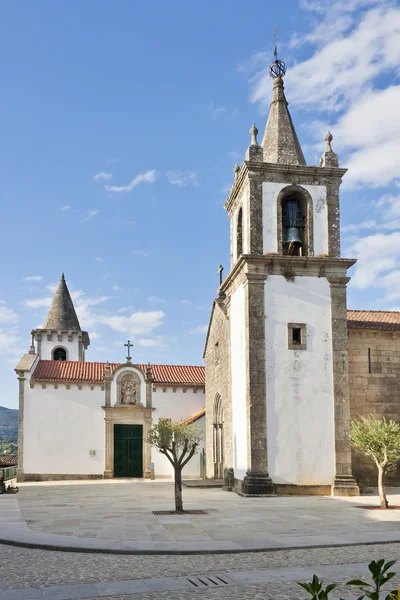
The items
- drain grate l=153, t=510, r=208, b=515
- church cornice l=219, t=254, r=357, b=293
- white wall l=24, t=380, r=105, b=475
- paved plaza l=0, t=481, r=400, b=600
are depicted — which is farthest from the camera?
white wall l=24, t=380, r=105, b=475

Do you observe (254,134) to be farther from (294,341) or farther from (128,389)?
(128,389)

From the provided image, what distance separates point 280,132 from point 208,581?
1748 centimetres

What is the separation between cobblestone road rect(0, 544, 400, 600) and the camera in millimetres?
7617

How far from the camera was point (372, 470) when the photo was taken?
21.4 meters

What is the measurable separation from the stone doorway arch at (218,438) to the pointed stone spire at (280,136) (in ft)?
32.2

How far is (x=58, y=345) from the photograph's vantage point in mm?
43938

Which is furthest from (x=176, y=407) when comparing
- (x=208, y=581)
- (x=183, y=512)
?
(x=208, y=581)

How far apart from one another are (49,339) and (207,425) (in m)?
19.3

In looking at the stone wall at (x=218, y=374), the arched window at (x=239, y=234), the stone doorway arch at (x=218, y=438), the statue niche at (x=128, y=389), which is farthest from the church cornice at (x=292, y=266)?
the statue niche at (x=128, y=389)

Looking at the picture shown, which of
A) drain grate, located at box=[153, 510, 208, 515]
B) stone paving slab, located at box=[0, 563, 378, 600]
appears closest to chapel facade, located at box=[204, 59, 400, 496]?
drain grate, located at box=[153, 510, 208, 515]

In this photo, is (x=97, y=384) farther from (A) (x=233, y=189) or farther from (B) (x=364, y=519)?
(B) (x=364, y=519)

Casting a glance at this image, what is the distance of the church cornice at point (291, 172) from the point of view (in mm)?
21188

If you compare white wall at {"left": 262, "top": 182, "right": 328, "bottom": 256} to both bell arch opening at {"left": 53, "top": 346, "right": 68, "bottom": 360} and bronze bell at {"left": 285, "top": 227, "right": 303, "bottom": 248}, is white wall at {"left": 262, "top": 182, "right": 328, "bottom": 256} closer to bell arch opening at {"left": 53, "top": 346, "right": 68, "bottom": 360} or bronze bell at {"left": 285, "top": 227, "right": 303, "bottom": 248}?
bronze bell at {"left": 285, "top": 227, "right": 303, "bottom": 248}

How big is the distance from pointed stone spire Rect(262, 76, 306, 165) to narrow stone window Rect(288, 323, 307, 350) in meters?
5.60
